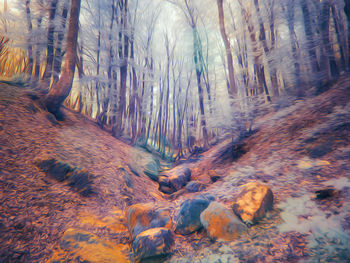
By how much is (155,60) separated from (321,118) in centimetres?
1320

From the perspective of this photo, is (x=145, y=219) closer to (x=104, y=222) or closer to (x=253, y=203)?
(x=104, y=222)

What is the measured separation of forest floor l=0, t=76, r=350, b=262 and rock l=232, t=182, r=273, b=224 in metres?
0.11

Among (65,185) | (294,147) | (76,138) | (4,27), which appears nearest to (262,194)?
(294,147)


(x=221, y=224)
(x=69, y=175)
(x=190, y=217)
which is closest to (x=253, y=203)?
(x=221, y=224)

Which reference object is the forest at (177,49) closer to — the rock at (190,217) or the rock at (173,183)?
the rock at (173,183)

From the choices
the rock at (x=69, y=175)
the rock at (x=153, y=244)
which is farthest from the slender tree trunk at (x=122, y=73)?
the rock at (x=153, y=244)

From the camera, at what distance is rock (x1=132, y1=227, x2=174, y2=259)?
1.95 meters

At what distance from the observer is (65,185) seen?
2.87 meters

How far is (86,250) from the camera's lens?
1893mm

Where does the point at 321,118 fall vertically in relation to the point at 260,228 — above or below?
above

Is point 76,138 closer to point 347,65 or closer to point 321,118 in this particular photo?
point 321,118

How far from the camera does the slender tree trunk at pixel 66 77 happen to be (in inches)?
185

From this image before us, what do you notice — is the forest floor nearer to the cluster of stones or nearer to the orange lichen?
the orange lichen

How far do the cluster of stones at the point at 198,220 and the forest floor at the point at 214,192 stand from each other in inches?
4.7
